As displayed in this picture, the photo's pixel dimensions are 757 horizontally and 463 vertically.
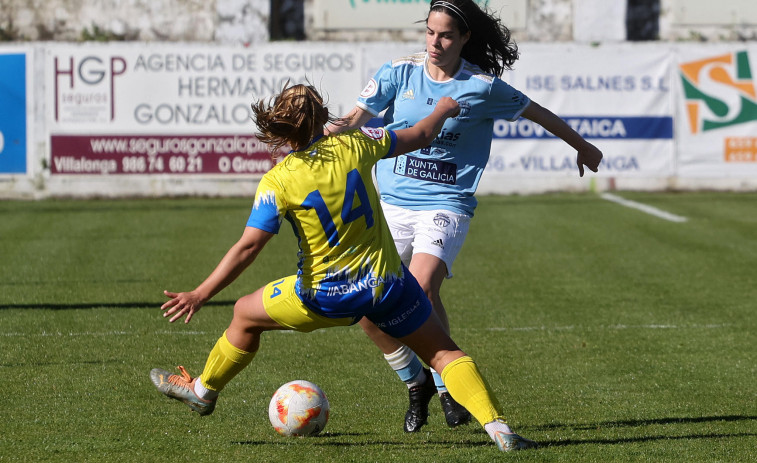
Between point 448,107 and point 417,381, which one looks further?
point 417,381

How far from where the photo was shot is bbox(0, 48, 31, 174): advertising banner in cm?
1980

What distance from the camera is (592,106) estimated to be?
20.2m

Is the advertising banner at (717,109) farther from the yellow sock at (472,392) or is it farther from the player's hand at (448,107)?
the yellow sock at (472,392)

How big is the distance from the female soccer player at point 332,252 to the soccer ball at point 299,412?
1.65ft

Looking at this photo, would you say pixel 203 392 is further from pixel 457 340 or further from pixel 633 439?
pixel 457 340

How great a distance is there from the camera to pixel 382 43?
66.0 ft

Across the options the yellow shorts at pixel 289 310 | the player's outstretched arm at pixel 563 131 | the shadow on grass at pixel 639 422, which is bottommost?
the shadow on grass at pixel 639 422

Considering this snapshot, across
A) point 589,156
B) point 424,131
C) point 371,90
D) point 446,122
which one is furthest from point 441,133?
point 424,131

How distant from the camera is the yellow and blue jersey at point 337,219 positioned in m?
4.71

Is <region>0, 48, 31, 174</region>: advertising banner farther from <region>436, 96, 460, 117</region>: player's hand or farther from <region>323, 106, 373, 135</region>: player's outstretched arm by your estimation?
<region>436, 96, 460, 117</region>: player's hand

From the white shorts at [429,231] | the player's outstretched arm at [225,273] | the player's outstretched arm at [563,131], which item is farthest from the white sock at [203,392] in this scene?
the player's outstretched arm at [563,131]

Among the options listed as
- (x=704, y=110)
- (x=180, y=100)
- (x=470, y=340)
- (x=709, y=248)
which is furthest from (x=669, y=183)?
(x=470, y=340)

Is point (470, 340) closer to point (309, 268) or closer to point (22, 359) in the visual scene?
point (22, 359)

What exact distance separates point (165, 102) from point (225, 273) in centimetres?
1570
